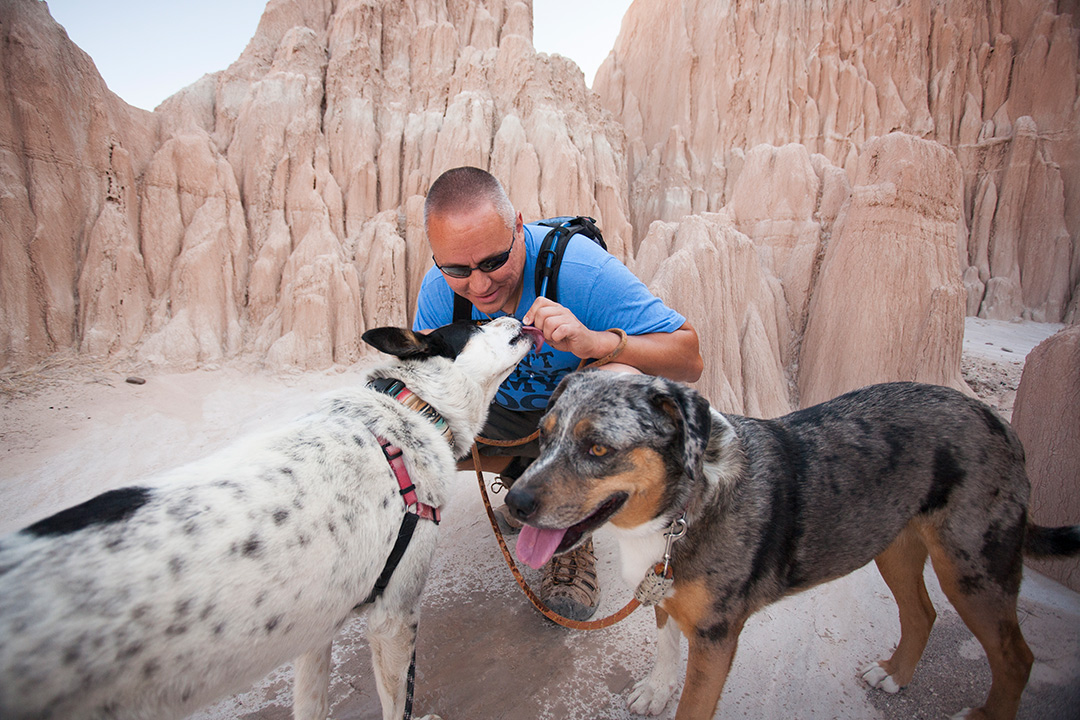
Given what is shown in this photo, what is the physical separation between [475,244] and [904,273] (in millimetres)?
7961

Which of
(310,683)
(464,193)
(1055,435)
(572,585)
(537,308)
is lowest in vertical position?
(572,585)

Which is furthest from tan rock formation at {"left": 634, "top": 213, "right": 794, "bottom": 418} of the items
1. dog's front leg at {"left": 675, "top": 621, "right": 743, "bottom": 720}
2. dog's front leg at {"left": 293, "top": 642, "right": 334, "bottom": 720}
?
dog's front leg at {"left": 293, "top": 642, "right": 334, "bottom": 720}

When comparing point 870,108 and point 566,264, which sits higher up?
point 870,108

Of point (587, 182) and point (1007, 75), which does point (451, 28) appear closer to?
point (587, 182)

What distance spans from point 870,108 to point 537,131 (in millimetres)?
18016

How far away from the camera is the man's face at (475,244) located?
2.89 meters

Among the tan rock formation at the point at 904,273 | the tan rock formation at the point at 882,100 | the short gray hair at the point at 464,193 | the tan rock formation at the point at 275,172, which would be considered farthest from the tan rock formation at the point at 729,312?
the tan rock formation at the point at 882,100

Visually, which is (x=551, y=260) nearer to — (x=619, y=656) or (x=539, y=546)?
(x=539, y=546)

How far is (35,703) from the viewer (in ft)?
4.37

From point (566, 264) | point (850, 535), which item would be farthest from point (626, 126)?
point (850, 535)

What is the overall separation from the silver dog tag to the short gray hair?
2.22m

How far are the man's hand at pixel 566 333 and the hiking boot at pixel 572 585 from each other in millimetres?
1793

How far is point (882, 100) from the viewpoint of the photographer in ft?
69.7

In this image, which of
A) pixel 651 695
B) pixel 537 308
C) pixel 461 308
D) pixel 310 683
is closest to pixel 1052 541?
pixel 651 695
